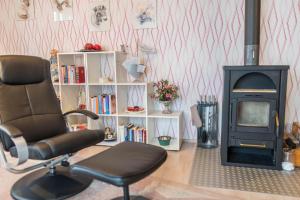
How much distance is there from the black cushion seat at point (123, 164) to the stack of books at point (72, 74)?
5.39ft

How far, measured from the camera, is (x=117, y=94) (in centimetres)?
312

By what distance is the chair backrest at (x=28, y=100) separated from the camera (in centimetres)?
210

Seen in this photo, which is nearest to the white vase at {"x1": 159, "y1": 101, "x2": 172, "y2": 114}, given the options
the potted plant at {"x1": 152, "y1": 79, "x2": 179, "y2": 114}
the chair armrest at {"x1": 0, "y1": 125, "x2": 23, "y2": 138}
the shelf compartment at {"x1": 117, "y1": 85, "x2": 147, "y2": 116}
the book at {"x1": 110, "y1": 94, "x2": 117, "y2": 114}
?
the potted plant at {"x1": 152, "y1": 79, "x2": 179, "y2": 114}

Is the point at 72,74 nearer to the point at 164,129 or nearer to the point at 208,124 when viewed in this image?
the point at 164,129

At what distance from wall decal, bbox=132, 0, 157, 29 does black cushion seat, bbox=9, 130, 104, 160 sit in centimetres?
164

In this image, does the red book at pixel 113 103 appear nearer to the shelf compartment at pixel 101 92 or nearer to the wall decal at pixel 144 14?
the shelf compartment at pixel 101 92

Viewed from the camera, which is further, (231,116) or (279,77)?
(231,116)

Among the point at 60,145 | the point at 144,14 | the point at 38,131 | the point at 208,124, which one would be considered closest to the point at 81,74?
the point at 144,14

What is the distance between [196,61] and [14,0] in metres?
2.74

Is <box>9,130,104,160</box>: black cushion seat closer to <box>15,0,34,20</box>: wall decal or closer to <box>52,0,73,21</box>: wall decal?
<box>52,0,73,21</box>: wall decal

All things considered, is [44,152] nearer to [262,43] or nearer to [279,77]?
[279,77]

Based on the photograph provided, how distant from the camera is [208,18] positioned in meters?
3.01

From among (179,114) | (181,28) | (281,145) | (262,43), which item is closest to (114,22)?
(181,28)

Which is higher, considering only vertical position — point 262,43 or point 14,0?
point 14,0
